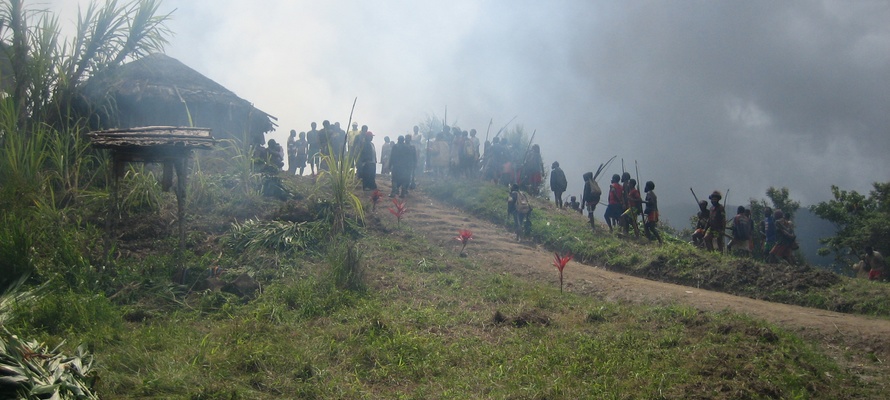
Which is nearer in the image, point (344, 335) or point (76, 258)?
point (344, 335)

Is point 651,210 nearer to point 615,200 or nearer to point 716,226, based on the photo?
point 615,200

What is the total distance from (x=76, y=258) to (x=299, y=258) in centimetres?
307

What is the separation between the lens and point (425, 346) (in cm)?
695

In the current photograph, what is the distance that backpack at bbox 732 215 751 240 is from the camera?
1256 centimetres

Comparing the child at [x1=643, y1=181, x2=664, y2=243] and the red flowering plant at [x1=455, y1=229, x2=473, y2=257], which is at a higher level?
the child at [x1=643, y1=181, x2=664, y2=243]

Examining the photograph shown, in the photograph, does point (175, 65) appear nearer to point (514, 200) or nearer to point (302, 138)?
point (302, 138)

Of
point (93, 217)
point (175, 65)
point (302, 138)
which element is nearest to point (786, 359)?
point (93, 217)

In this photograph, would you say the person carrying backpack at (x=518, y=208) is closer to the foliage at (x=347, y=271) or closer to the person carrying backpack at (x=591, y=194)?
the person carrying backpack at (x=591, y=194)

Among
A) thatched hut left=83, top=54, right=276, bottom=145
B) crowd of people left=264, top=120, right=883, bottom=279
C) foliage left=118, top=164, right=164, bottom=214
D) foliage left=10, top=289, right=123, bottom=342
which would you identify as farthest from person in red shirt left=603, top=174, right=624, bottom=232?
foliage left=10, top=289, right=123, bottom=342

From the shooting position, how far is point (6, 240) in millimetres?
8266

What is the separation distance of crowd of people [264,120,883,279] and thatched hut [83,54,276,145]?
127 centimetres

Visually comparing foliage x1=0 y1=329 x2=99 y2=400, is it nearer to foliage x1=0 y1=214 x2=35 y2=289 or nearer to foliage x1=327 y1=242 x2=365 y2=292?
foliage x1=0 y1=214 x2=35 y2=289

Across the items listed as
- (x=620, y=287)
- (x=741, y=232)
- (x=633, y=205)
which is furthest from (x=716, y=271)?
(x=633, y=205)

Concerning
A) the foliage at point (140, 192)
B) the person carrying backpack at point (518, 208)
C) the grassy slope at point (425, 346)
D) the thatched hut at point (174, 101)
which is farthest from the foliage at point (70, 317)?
the person carrying backpack at point (518, 208)
